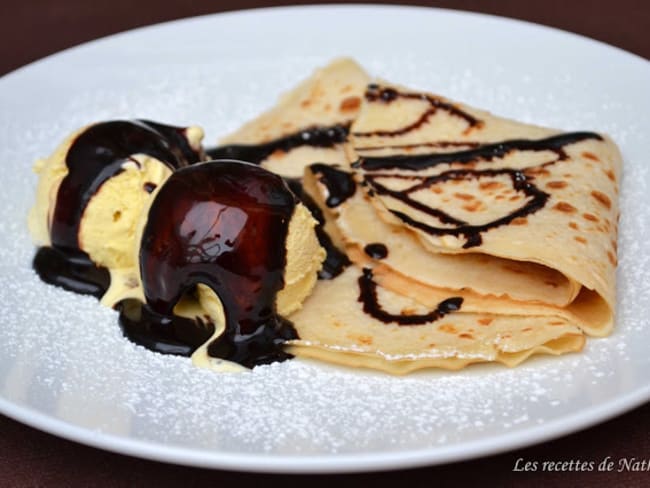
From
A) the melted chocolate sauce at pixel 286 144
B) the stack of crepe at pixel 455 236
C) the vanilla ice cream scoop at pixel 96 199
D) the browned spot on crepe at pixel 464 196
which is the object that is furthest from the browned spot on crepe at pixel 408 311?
the melted chocolate sauce at pixel 286 144

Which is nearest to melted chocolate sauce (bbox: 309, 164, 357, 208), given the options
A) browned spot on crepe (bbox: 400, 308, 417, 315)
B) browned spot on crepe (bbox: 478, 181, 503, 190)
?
browned spot on crepe (bbox: 478, 181, 503, 190)

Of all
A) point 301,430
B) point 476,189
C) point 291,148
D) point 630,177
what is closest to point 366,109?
point 291,148

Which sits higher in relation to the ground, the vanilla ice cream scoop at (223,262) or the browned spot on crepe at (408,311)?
the vanilla ice cream scoop at (223,262)

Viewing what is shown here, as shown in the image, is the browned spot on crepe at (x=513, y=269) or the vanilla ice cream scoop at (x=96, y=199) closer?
the browned spot on crepe at (x=513, y=269)

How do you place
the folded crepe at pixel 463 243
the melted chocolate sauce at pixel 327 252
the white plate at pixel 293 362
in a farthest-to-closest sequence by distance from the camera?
the melted chocolate sauce at pixel 327 252, the folded crepe at pixel 463 243, the white plate at pixel 293 362

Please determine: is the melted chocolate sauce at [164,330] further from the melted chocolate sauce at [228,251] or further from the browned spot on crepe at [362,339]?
the browned spot on crepe at [362,339]

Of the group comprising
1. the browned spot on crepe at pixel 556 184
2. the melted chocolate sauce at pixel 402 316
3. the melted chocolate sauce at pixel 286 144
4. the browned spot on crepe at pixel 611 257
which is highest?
the browned spot on crepe at pixel 556 184

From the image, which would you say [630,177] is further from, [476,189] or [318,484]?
[318,484]
